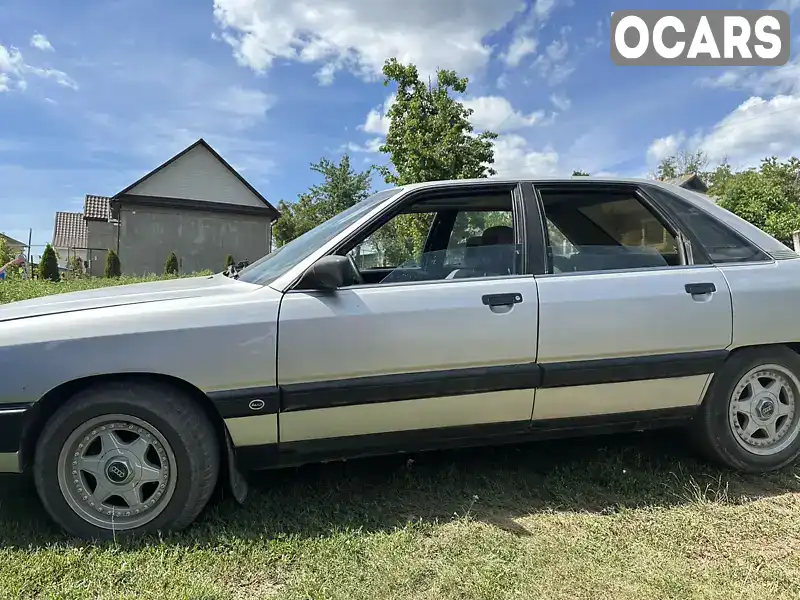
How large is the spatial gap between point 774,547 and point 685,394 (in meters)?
0.84

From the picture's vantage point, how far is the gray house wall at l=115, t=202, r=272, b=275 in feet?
95.3

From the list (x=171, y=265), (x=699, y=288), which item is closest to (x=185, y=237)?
(x=171, y=265)

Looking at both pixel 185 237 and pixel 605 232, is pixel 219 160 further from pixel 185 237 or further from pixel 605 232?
pixel 605 232

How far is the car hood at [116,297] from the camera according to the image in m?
2.60

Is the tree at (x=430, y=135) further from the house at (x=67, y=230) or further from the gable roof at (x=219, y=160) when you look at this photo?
the house at (x=67, y=230)

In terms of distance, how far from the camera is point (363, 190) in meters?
49.7

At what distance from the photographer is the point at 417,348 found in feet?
8.91

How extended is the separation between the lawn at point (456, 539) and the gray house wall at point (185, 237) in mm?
28411

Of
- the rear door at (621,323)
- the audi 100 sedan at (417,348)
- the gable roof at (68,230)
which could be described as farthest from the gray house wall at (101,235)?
the rear door at (621,323)

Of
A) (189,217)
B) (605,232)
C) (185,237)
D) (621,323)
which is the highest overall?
(189,217)

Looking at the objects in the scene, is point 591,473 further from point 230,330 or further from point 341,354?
point 230,330

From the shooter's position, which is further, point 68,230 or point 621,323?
point 68,230

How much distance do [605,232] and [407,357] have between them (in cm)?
152

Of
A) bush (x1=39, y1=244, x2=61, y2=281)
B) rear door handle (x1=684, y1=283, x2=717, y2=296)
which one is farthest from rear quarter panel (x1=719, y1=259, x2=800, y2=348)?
bush (x1=39, y1=244, x2=61, y2=281)
